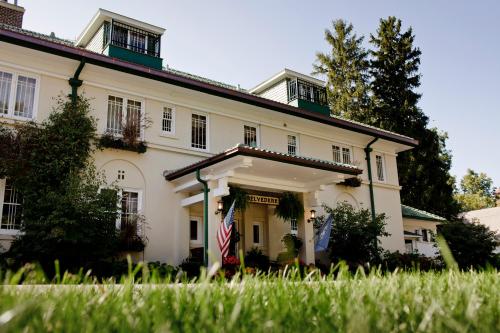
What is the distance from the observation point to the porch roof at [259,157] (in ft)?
38.5

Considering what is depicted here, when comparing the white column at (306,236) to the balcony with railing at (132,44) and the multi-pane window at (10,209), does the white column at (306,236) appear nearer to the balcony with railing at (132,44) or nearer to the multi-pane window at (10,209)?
the balcony with railing at (132,44)

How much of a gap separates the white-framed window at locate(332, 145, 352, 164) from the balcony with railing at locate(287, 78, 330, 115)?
1.71m

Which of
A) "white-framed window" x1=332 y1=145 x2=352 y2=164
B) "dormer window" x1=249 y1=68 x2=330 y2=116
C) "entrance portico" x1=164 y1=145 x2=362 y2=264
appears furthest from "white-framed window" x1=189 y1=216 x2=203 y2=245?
"dormer window" x1=249 y1=68 x2=330 y2=116

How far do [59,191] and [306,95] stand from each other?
11.6 m

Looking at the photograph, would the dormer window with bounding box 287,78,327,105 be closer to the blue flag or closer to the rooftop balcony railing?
the rooftop balcony railing

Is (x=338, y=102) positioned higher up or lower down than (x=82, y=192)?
higher up

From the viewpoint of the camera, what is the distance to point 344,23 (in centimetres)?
3369

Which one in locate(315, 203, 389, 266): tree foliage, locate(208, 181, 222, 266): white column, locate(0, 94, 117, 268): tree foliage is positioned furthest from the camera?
locate(315, 203, 389, 266): tree foliage

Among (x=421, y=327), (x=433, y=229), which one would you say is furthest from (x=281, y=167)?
(x=433, y=229)

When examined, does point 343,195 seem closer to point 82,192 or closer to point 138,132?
point 138,132

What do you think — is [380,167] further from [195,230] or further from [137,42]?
[137,42]

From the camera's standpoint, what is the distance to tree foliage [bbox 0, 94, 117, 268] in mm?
10672

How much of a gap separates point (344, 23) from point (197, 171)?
2484 centimetres

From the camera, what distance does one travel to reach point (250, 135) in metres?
16.8
